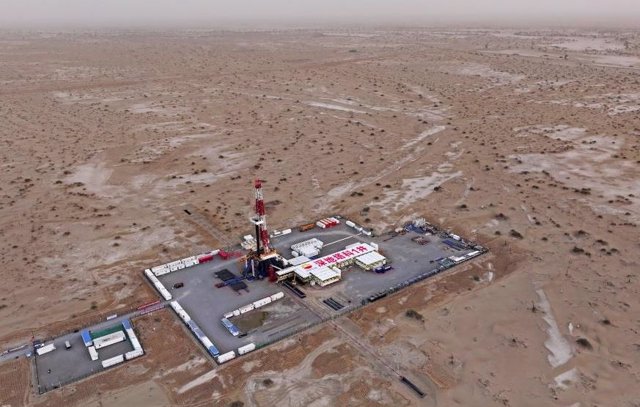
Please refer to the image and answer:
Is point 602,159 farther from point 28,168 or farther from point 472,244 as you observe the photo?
point 28,168

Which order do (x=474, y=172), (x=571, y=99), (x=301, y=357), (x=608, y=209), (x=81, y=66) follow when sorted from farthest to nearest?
(x=81, y=66)
(x=571, y=99)
(x=474, y=172)
(x=608, y=209)
(x=301, y=357)

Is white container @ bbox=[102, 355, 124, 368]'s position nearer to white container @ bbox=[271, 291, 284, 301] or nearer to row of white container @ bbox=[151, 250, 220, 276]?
row of white container @ bbox=[151, 250, 220, 276]

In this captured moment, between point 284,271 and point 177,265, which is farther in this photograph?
point 177,265

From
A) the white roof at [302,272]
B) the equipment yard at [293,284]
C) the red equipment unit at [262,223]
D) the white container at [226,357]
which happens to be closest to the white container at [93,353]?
the equipment yard at [293,284]

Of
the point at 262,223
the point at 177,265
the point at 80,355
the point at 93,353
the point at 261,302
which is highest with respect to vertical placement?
the point at 262,223

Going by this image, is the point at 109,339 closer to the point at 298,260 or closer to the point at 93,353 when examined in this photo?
the point at 93,353

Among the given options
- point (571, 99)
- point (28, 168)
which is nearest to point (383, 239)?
point (28, 168)

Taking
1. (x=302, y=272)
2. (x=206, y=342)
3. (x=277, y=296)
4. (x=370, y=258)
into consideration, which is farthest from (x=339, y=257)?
(x=206, y=342)
